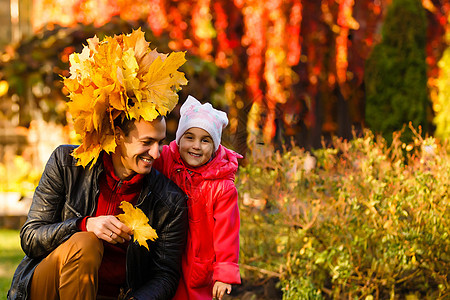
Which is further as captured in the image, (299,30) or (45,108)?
(299,30)

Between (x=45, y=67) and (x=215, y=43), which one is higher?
(x=215, y=43)

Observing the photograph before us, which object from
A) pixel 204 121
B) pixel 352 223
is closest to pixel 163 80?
pixel 204 121

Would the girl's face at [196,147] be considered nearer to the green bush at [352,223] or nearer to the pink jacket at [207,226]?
the pink jacket at [207,226]

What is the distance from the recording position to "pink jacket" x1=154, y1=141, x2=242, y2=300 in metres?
2.89

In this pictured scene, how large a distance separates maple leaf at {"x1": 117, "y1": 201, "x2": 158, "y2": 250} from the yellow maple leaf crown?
0.26 metres

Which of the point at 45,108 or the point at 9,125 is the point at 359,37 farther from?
the point at 9,125

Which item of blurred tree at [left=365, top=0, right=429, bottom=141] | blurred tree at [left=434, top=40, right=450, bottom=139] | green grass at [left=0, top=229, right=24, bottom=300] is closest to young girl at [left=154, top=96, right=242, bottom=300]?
green grass at [left=0, top=229, right=24, bottom=300]

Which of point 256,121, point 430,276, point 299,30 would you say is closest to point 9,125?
point 299,30

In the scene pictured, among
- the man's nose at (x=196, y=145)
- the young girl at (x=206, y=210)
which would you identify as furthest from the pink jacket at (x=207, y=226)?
the man's nose at (x=196, y=145)

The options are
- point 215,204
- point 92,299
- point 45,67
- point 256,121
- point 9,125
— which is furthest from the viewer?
point 9,125

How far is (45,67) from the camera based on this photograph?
272 inches

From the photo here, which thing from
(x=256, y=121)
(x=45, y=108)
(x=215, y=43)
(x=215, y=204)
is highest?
(x=215, y=43)

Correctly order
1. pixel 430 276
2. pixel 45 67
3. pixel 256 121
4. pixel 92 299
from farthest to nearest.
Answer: pixel 45 67 → pixel 256 121 → pixel 430 276 → pixel 92 299

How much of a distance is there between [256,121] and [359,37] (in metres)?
6.02
